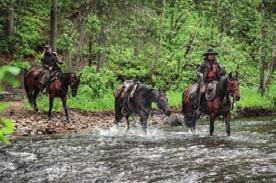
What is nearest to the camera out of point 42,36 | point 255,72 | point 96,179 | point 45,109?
point 96,179

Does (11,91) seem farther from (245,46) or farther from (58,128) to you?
(245,46)

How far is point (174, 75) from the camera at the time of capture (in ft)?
90.0

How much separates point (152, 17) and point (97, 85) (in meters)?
5.11

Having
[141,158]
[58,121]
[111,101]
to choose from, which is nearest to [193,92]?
[58,121]

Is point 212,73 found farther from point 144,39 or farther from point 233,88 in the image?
point 144,39

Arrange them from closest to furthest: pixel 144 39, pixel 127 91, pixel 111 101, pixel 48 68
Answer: pixel 127 91
pixel 48 68
pixel 111 101
pixel 144 39

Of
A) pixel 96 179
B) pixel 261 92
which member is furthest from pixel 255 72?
pixel 96 179

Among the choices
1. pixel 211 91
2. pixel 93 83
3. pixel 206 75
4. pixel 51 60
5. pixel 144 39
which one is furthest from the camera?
pixel 144 39

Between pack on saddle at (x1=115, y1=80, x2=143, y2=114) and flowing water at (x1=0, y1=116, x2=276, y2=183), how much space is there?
45.8 inches

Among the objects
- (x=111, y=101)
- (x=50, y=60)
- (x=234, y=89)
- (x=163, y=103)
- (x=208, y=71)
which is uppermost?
(x=50, y=60)

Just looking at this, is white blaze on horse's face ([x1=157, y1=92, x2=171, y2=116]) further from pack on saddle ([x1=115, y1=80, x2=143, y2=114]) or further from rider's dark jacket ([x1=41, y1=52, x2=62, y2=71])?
rider's dark jacket ([x1=41, y1=52, x2=62, y2=71])

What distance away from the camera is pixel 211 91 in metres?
14.0

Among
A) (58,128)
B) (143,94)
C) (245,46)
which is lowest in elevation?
(58,128)

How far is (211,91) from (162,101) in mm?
1463
